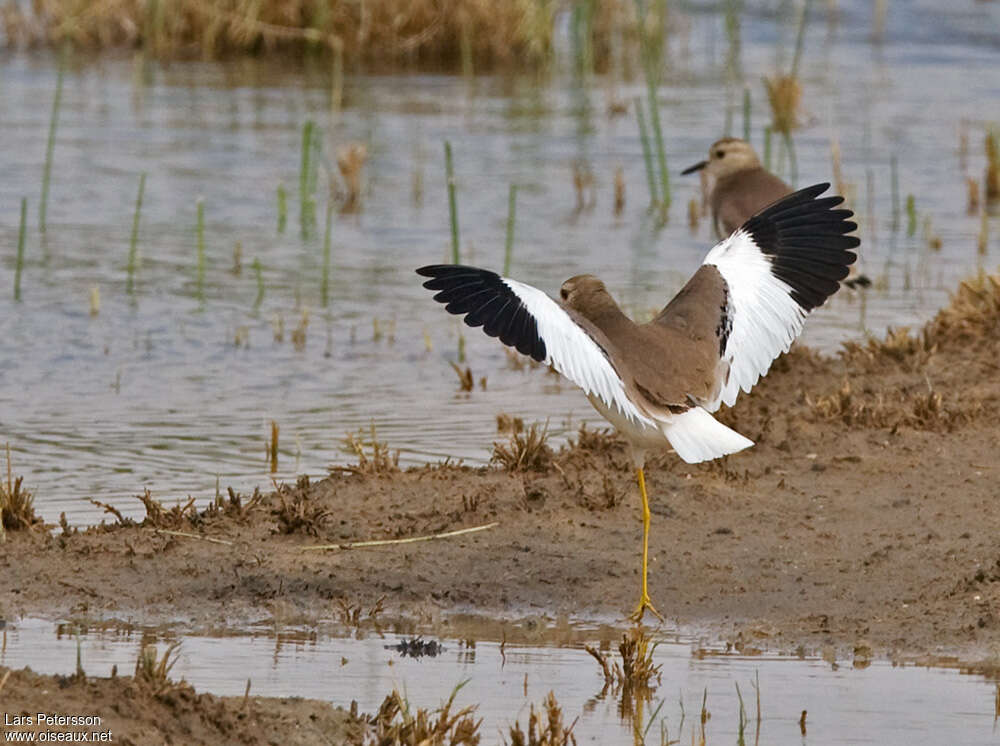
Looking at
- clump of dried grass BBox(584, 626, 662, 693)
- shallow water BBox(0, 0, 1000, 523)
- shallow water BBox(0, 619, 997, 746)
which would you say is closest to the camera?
shallow water BBox(0, 619, 997, 746)

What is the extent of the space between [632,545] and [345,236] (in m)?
6.13

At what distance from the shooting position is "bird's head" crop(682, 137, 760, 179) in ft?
34.6

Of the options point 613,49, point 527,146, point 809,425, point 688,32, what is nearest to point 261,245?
point 527,146

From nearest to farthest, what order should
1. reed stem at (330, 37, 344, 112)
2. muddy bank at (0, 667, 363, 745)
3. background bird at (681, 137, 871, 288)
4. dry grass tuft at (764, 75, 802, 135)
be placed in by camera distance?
muddy bank at (0, 667, 363, 745) < background bird at (681, 137, 871, 288) < dry grass tuft at (764, 75, 802, 135) < reed stem at (330, 37, 344, 112)

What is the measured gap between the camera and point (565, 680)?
502 centimetres

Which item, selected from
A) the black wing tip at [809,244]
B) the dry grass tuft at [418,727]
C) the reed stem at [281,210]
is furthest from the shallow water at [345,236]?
the dry grass tuft at [418,727]

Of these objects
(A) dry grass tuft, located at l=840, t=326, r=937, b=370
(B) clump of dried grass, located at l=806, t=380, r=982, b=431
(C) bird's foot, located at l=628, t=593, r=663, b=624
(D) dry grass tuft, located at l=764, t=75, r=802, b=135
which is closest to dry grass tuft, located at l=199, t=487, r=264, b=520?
(C) bird's foot, located at l=628, t=593, r=663, b=624

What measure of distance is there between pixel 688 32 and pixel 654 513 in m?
15.9

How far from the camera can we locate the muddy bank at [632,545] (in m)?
5.55

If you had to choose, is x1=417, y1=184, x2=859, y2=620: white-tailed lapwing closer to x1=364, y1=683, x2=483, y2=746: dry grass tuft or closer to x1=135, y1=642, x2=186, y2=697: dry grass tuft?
x1=364, y1=683, x2=483, y2=746: dry grass tuft

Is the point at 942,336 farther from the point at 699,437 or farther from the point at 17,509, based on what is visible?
the point at 17,509

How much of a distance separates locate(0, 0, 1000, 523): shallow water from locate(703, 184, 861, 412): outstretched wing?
1626mm

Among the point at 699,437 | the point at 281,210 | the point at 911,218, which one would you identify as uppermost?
the point at 911,218

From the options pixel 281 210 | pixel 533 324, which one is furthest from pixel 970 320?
pixel 281 210
